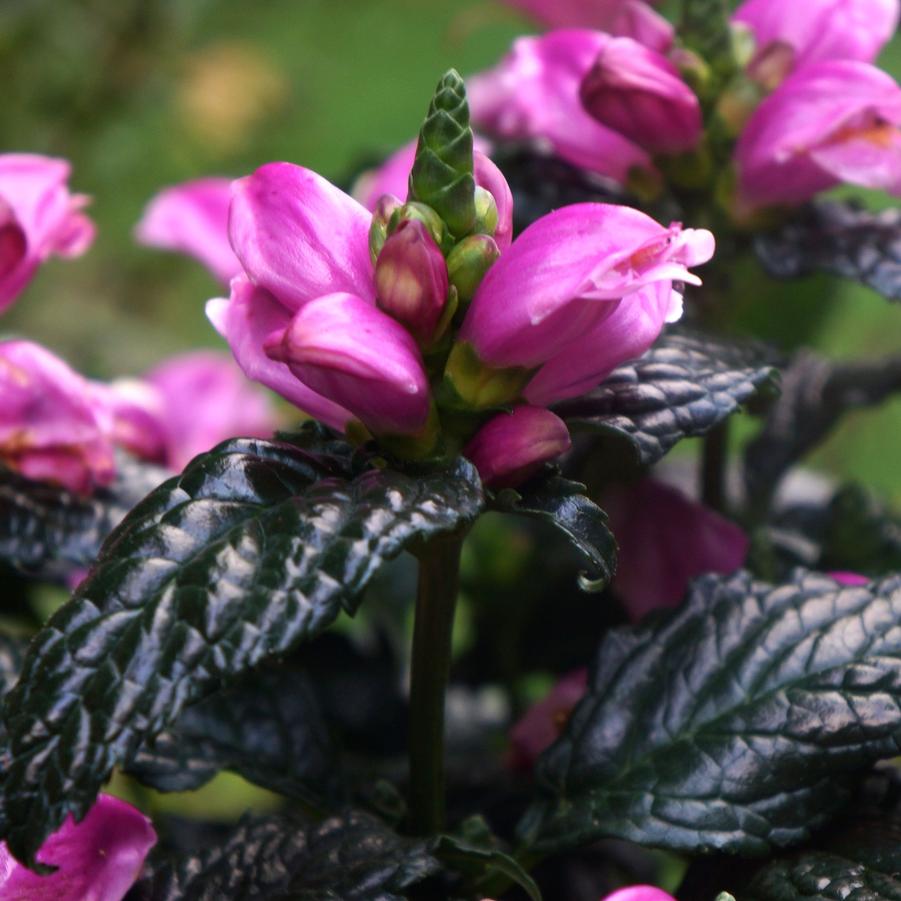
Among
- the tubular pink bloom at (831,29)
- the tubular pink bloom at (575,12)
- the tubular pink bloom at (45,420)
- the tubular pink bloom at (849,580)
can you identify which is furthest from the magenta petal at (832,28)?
the tubular pink bloom at (45,420)

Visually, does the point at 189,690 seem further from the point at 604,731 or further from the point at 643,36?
the point at 643,36

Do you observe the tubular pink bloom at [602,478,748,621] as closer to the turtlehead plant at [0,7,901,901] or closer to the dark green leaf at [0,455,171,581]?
the turtlehead plant at [0,7,901,901]

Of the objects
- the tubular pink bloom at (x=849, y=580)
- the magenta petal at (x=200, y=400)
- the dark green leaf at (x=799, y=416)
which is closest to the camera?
the tubular pink bloom at (x=849, y=580)

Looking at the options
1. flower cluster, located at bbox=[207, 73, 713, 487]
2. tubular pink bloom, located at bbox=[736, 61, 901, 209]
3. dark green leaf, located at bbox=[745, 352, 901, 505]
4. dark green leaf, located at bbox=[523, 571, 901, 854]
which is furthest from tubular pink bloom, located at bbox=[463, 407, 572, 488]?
dark green leaf, located at bbox=[745, 352, 901, 505]

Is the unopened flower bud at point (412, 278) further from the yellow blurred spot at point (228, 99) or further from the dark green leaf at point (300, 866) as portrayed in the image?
the yellow blurred spot at point (228, 99)

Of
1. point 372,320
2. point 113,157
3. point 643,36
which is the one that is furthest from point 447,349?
point 113,157

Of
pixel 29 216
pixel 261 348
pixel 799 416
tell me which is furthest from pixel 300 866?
pixel 799 416
